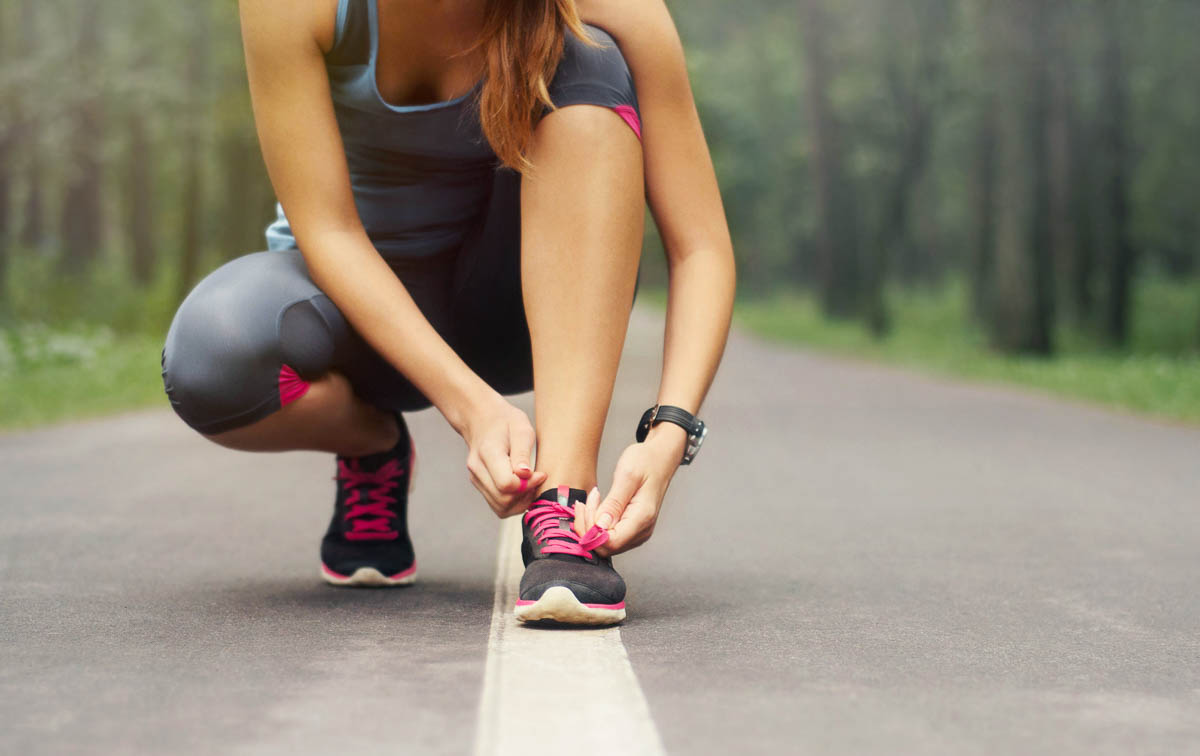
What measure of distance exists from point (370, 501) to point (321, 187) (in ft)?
2.58

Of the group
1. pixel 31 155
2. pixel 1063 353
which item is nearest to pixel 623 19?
pixel 1063 353

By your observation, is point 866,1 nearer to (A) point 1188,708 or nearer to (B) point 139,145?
(B) point 139,145

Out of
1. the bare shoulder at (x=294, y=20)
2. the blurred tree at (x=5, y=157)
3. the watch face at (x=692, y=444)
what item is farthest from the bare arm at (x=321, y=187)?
the blurred tree at (x=5, y=157)

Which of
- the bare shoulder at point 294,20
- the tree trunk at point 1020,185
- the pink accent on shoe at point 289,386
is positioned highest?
the tree trunk at point 1020,185

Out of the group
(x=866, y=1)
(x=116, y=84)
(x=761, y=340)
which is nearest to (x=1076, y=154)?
(x=761, y=340)

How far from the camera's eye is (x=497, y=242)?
3.26 m

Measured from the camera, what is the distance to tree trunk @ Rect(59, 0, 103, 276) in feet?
77.0

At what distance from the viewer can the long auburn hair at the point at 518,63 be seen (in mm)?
2902

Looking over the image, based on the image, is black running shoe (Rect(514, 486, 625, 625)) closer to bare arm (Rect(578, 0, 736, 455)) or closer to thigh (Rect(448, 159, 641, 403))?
bare arm (Rect(578, 0, 736, 455))

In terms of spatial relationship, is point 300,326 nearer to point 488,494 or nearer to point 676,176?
point 488,494

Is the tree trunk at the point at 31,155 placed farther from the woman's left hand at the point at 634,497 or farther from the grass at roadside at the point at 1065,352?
the woman's left hand at the point at 634,497

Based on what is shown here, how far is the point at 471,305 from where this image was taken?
3.33 m

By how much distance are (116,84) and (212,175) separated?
17.8m

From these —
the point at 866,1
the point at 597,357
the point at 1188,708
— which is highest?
the point at 866,1
